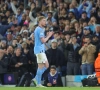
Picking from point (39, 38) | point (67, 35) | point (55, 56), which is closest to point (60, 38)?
point (67, 35)

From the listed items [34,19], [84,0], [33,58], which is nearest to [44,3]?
[34,19]

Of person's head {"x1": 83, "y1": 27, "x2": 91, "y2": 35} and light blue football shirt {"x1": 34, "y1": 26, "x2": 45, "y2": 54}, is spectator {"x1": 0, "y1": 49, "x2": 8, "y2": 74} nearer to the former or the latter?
person's head {"x1": 83, "y1": 27, "x2": 91, "y2": 35}

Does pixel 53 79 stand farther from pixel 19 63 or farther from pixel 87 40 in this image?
pixel 19 63

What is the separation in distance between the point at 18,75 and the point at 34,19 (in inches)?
178

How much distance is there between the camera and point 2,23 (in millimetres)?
24328

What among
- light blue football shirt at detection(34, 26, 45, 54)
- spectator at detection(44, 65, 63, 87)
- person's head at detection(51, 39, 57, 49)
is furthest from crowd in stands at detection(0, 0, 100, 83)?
light blue football shirt at detection(34, 26, 45, 54)

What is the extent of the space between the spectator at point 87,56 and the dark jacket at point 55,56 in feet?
3.02

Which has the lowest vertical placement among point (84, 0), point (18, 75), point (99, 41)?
point (18, 75)

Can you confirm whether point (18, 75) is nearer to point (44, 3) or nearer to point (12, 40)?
point (12, 40)

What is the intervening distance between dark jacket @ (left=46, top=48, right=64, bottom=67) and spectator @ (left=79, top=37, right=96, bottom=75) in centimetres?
92

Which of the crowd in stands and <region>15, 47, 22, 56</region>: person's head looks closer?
the crowd in stands

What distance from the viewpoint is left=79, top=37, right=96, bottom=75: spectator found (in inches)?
714

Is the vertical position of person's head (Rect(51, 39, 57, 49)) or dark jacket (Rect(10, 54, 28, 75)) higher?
person's head (Rect(51, 39, 57, 49))

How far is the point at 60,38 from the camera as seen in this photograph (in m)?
19.7
